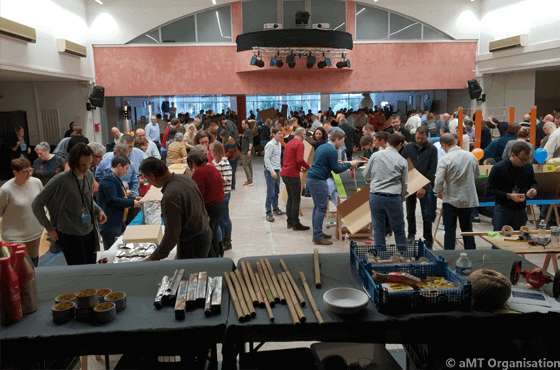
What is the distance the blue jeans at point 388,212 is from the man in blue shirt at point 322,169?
3.20ft

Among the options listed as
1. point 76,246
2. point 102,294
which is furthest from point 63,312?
point 76,246

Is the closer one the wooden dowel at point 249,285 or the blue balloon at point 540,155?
the wooden dowel at point 249,285

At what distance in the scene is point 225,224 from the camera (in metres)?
5.84

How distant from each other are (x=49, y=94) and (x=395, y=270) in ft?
47.8

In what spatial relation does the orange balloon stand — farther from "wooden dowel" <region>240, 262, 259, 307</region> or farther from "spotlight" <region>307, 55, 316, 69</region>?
"spotlight" <region>307, 55, 316, 69</region>

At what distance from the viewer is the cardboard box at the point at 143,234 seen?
3.94 m

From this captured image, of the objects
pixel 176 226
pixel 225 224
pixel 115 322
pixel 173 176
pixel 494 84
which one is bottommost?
pixel 225 224

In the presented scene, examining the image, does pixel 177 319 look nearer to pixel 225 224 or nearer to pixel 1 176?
pixel 225 224

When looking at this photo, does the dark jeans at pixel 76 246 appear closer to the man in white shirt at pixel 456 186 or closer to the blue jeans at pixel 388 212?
the blue jeans at pixel 388 212

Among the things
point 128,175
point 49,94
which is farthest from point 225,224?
point 49,94

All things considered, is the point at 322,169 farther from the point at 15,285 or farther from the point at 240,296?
the point at 15,285

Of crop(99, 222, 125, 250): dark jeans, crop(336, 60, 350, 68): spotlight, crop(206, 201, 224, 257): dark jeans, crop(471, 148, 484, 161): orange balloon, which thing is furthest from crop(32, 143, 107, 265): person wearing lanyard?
crop(336, 60, 350, 68): spotlight

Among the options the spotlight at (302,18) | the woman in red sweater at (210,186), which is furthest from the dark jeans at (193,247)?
the spotlight at (302,18)

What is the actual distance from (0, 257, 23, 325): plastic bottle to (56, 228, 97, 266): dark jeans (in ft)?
5.24
